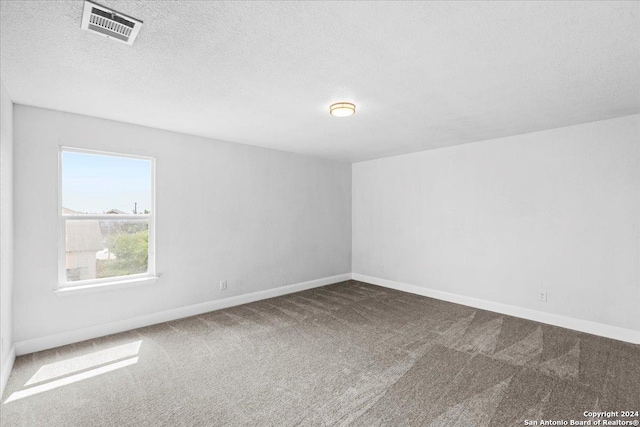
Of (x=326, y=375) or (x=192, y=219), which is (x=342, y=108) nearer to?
(x=326, y=375)

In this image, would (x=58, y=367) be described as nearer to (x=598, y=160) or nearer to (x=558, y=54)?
(x=558, y=54)

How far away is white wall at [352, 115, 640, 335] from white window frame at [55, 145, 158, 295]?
391 centimetres

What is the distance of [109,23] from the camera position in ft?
5.86

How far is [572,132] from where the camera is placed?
384 cm

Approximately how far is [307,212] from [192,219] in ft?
6.96

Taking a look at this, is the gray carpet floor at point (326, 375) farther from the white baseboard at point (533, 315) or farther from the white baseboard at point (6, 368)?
the white baseboard at point (533, 315)

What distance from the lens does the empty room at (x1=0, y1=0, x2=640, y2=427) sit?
2014mm

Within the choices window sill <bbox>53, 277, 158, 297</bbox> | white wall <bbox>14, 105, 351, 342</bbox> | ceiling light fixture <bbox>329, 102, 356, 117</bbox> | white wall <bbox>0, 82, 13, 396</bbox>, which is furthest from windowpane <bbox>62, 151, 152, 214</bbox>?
ceiling light fixture <bbox>329, 102, 356, 117</bbox>

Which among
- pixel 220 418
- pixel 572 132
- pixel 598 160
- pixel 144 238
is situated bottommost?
pixel 220 418

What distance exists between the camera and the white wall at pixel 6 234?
2.55m

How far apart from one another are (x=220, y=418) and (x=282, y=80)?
2.57m

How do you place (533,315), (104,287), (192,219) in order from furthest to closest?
(192,219)
(533,315)
(104,287)

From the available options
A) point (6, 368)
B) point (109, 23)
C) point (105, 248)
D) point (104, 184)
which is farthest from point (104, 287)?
point (109, 23)

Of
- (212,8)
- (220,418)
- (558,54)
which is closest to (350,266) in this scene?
(220,418)
